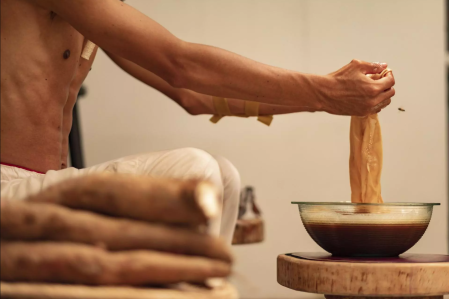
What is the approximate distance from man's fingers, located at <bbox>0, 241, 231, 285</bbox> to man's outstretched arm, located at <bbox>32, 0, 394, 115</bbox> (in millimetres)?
543

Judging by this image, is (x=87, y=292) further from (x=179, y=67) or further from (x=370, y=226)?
(x=370, y=226)

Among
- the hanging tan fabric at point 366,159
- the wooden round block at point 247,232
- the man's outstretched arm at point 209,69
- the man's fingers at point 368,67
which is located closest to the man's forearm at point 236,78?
the man's outstretched arm at point 209,69

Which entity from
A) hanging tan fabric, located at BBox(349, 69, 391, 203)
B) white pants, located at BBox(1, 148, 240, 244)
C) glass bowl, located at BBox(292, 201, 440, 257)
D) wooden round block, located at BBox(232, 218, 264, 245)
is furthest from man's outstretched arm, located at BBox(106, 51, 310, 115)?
wooden round block, located at BBox(232, 218, 264, 245)

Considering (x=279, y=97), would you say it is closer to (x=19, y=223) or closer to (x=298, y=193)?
(x=19, y=223)

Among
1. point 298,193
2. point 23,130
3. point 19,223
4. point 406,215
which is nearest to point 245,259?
point 298,193

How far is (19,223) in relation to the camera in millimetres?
690

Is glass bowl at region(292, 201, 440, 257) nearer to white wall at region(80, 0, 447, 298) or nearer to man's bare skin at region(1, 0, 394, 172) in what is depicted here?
man's bare skin at region(1, 0, 394, 172)

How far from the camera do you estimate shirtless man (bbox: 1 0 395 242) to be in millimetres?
1044

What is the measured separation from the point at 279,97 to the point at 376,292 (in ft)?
1.64

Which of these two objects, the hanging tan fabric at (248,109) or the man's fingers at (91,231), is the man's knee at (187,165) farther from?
the hanging tan fabric at (248,109)

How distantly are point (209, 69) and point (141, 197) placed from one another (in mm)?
582

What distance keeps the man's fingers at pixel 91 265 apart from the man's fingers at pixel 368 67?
86 cm

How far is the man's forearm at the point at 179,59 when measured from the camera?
109 cm

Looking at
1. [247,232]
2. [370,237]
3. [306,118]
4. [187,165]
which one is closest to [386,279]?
[370,237]
